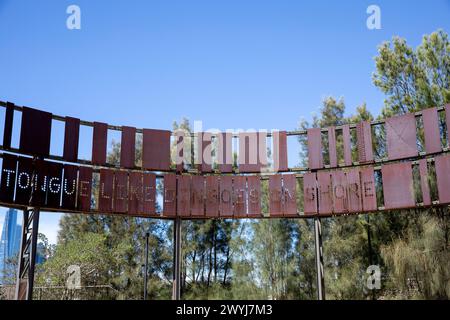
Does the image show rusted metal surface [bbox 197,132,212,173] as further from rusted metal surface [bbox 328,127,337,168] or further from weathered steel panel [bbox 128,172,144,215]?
rusted metal surface [bbox 328,127,337,168]

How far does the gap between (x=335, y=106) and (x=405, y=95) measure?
21.1 ft

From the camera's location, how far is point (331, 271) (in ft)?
81.1

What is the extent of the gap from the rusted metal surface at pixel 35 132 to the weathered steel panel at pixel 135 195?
2.81 meters

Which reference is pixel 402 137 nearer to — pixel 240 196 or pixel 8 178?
pixel 240 196

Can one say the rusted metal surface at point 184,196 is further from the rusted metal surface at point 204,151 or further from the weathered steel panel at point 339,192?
the weathered steel panel at point 339,192

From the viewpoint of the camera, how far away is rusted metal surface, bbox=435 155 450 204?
14155 mm

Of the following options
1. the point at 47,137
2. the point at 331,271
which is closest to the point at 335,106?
the point at 331,271

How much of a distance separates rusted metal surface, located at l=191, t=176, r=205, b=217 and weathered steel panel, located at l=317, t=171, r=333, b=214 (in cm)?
362

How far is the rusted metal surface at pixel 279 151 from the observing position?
16.9 meters

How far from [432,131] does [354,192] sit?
2777 mm

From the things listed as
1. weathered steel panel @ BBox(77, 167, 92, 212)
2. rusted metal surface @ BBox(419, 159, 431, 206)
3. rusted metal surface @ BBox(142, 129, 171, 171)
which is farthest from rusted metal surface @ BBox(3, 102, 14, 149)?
rusted metal surface @ BBox(419, 159, 431, 206)

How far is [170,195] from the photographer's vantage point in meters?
16.7

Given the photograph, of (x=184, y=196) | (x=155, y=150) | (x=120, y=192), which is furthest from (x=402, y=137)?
(x=120, y=192)
